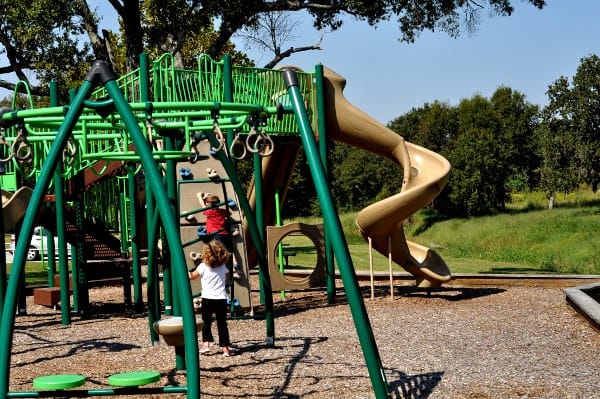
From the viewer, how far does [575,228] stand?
3506cm

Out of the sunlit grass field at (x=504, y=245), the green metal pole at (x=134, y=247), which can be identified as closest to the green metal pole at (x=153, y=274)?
the green metal pole at (x=134, y=247)

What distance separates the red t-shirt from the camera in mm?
10945

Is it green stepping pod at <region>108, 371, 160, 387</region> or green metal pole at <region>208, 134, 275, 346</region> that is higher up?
green metal pole at <region>208, 134, 275, 346</region>

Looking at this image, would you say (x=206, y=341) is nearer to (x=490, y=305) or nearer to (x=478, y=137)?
(x=490, y=305)

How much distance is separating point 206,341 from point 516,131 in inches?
2021

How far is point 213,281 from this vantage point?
8.66 meters

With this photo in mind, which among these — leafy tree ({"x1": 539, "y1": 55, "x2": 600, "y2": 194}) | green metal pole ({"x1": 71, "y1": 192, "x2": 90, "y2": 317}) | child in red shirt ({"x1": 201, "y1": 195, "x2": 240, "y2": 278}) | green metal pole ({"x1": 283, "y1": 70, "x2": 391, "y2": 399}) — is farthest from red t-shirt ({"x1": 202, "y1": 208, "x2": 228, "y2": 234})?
leafy tree ({"x1": 539, "y1": 55, "x2": 600, "y2": 194})

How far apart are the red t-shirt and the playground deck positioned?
126cm

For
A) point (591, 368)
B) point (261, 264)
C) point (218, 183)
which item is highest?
point (218, 183)

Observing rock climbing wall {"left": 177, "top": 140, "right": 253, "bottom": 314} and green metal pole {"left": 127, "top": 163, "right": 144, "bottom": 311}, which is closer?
rock climbing wall {"left": 177, "top": 140, "right": 253, "bottom": 314}

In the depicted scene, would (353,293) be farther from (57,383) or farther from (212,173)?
(212,173)

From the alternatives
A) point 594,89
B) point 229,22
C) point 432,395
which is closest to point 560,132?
point 594,89

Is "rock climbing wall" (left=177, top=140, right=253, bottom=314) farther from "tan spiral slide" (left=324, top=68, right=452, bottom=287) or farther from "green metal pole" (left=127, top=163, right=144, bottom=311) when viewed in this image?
"tan spiral slide" (left=324, top=68, right=452, bottom=287)

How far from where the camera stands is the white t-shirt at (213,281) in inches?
340
